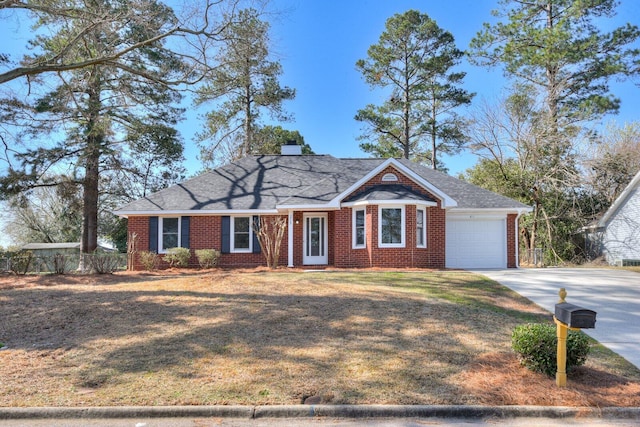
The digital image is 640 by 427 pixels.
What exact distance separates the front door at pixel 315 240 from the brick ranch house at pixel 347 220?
0.13 ft

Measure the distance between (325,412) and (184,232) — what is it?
15.4 metres

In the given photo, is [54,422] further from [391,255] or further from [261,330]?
[391,255]

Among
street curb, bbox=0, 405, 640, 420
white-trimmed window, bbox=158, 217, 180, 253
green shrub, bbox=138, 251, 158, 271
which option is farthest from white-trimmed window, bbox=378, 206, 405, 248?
street curb, bbox=0, 405, 640, 420

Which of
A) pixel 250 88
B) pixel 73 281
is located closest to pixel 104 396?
pixel 73 281

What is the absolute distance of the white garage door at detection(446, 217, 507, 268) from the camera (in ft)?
60.9

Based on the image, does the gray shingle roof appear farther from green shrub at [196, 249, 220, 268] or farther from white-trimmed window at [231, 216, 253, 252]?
green shrub at [196, 249, 220, 268]

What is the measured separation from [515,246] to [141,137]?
20962 mm

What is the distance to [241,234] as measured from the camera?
752 inches

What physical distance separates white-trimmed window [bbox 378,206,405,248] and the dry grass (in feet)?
19.1

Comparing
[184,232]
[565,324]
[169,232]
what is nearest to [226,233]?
[184,232]

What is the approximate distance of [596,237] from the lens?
82.0 ft

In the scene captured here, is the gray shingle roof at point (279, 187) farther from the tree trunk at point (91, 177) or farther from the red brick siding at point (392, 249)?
the tree trunk at point (91, 177)

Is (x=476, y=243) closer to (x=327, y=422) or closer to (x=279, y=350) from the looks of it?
(x=279, y=350)

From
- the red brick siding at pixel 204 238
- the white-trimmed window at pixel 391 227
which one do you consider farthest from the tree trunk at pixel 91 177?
the white-trimmed window at pixel 391 227
